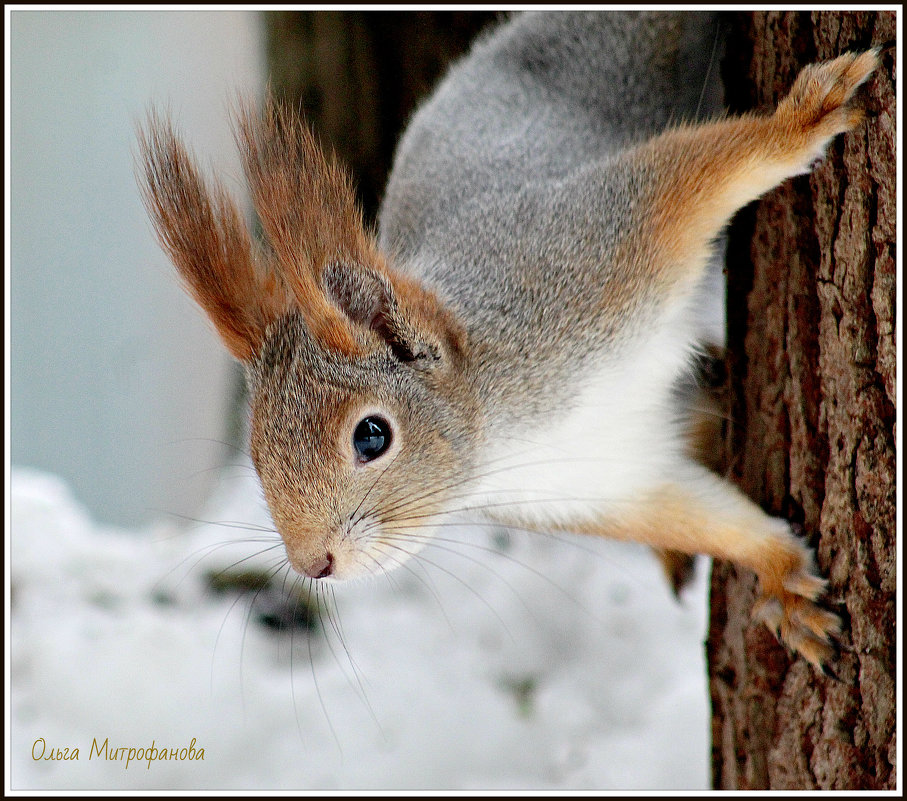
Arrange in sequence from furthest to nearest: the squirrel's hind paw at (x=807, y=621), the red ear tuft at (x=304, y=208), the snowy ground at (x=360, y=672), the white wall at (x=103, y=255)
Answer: the white wall at (x=103, y=255) → the snowy ground at (x=360, y=672) → the squirrel's hind paw at (x=807, y=621) → the red ear tuft at (x=304, y=208)

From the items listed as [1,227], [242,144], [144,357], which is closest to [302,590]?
[144,357]

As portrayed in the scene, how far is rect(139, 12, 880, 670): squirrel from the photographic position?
105cm

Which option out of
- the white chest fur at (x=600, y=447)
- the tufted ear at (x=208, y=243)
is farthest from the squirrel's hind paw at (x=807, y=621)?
the tufted ear at (x=208, y=243)

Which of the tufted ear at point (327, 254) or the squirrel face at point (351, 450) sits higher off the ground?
the tufted ear at point (327, 254)

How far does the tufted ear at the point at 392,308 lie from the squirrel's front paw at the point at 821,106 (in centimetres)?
49

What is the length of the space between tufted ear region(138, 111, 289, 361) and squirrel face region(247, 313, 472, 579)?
7cm

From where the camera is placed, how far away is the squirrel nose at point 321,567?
3.46ft

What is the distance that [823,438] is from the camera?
111 cm

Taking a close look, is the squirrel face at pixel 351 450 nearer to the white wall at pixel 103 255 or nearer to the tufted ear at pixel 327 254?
the tufted ear at pixel 327 254

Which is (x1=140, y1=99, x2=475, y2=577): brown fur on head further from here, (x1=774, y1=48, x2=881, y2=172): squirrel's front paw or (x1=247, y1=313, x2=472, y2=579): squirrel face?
(x1=774, y1=48, x2=881, y2=172): squirrel's front paw

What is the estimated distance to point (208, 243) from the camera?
44.5 inches

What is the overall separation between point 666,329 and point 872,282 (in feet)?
0.91

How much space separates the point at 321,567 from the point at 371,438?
0.17 metres

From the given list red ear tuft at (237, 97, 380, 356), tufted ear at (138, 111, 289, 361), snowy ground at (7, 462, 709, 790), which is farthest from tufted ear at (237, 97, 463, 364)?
snowy ground at (7, 462, 709, 790)
